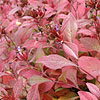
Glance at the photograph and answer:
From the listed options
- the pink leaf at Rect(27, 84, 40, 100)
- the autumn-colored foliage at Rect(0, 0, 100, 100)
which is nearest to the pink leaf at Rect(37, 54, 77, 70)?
the autumn-colored foliage at Rect(0, 0, 100, 100)

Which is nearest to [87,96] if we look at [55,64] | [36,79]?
[55,64]

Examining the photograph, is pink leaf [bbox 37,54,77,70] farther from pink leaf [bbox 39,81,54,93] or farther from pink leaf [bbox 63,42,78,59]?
pink leaf [bbox 39,81,54,93]

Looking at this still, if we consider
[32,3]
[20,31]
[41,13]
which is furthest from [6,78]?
[32,3]

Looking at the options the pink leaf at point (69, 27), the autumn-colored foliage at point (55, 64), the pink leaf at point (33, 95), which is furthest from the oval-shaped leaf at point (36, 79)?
the pink leaf at point (69, 27)

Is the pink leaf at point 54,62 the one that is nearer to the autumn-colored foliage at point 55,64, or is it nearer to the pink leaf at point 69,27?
the autumn-colored foliage at point 55,64

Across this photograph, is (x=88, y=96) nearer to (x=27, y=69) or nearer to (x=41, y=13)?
(x=27, y=69)

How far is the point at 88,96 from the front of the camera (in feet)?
1.98

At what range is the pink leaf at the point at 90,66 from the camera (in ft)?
2.51

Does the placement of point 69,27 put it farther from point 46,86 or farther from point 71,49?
point 46,86

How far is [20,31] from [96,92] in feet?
2.07

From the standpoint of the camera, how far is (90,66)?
78cm

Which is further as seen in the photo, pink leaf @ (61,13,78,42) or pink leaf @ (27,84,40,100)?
pink leaf @ (61,13,78,42)

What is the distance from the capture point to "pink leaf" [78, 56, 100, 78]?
765 mm

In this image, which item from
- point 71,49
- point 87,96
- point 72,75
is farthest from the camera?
point 72,75
